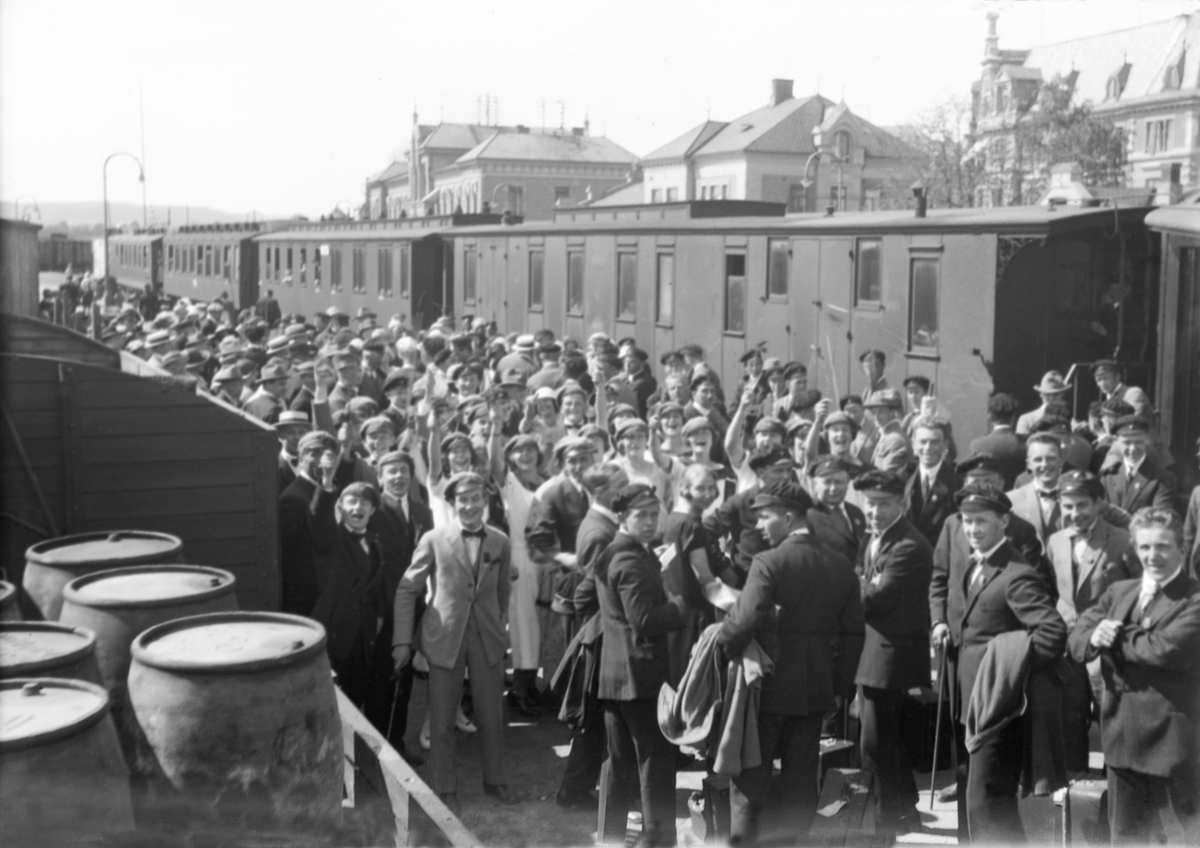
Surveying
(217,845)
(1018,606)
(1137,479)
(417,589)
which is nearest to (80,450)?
(417,589)

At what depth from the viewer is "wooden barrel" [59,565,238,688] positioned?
5.05 meters

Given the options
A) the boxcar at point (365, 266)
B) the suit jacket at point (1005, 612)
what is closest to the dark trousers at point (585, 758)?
the suit jacket at point (1005, 612)

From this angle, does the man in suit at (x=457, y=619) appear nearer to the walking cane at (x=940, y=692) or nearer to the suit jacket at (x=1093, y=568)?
the walking cane at (x=940, y=692)

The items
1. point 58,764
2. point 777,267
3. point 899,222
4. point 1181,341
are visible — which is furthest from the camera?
point 777,267

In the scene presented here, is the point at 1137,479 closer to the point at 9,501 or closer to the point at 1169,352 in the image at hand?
the point at 1169,352

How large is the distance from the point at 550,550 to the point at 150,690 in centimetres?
307

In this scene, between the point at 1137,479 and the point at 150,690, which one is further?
the point at 1137,479

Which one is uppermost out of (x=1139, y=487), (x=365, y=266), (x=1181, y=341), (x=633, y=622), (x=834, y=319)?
(x=365, y=266)

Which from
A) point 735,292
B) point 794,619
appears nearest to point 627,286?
point 735,292

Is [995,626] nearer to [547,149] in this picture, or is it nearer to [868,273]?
[868,273]

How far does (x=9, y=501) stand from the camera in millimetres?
6262

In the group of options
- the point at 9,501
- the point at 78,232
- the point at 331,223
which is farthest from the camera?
the point at 78,232

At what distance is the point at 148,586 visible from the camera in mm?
5402

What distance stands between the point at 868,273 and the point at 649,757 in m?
9.38
